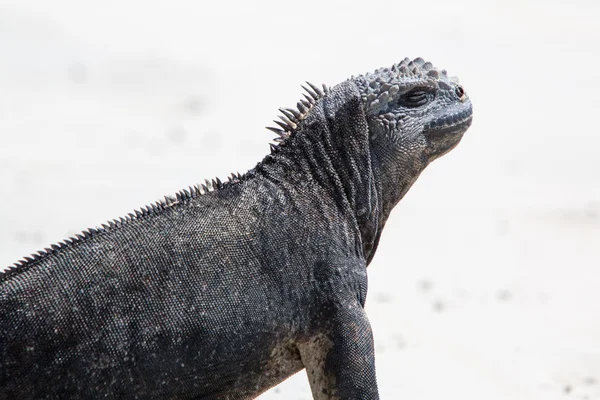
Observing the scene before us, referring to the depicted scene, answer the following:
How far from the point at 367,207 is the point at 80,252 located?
56.7 inches

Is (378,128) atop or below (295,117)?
below

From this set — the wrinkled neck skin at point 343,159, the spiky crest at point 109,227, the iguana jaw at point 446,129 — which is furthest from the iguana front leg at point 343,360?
the iguana jaw at point 446,129

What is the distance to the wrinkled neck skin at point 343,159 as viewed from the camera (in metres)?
5.10

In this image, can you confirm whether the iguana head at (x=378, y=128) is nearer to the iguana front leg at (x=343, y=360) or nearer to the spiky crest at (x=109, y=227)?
the spiky crest at (x=109, y=227)

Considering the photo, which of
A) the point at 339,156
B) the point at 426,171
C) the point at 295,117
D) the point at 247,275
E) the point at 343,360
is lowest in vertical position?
the point at 426,171

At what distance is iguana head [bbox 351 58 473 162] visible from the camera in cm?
529

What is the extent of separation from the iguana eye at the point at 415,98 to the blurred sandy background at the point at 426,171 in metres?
1.85

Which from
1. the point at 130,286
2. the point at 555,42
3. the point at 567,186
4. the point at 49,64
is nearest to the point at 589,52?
the point at 555,42

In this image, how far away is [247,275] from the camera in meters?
4.60

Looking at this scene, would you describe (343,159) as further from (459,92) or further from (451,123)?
(459,92)

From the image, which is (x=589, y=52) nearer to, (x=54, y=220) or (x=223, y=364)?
(x=54, y=220)

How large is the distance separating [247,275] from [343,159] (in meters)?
0.88

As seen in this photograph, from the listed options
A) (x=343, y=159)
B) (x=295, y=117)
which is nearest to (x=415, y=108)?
(x=343, y=159)

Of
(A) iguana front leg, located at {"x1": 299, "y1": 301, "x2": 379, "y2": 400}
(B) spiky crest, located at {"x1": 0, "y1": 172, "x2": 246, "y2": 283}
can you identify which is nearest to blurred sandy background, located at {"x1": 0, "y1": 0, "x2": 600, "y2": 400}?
(A) iguana front leg, located at {"x1": 299, "y1": 301, "x2": 379, "y2": 400}
